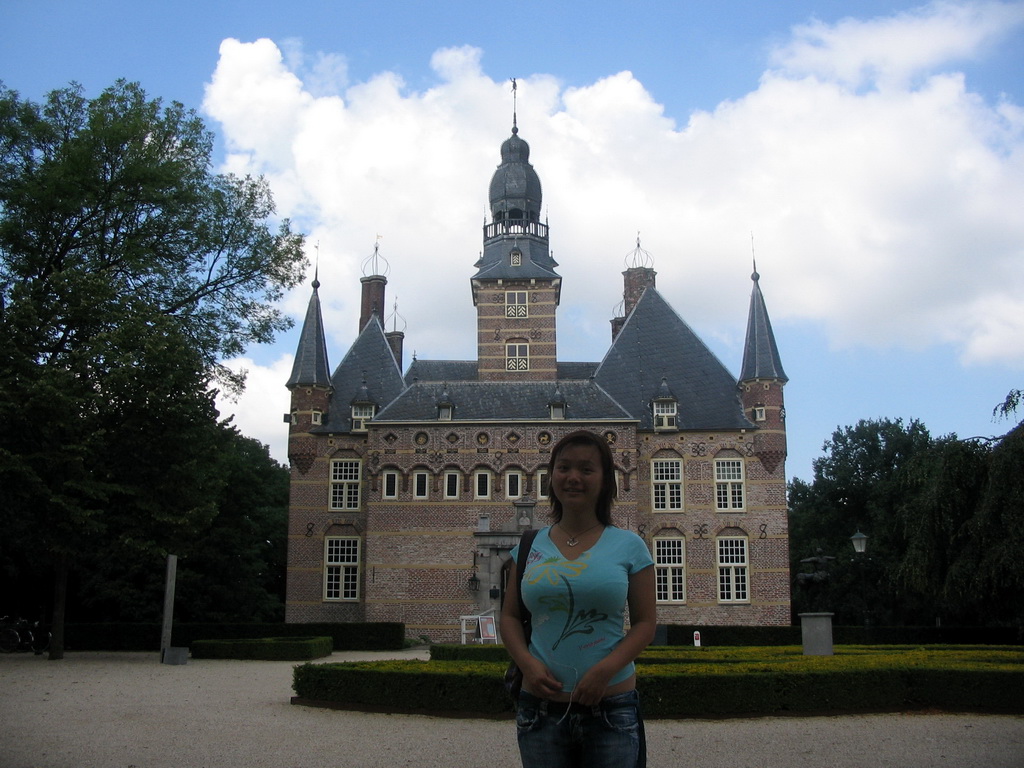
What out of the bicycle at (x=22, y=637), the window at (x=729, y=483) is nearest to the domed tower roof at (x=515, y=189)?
the window at (x=729, y=483)

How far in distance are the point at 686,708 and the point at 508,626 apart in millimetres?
8606

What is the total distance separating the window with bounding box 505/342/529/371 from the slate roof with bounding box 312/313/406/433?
449 cm

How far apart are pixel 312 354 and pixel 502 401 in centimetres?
782

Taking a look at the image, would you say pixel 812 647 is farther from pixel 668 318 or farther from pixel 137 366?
pixel 668 318

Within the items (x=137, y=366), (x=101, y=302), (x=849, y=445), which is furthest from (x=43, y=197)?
(x=849, y=445)

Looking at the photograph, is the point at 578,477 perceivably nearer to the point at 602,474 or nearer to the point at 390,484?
the point at 602,474

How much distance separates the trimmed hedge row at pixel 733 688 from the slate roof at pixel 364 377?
Result: 963 inches

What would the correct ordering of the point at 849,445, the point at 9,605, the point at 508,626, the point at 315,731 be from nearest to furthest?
the point at 508,626 < the point at 315,731 < the point at 9,605 < the point at 849,445

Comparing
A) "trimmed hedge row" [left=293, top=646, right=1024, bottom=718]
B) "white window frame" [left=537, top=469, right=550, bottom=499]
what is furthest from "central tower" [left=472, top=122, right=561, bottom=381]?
"trimmed hedge row" [left=293, top=646, right=1024, bottom=718]

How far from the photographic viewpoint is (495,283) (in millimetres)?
39094

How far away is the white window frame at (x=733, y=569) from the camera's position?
112 ft

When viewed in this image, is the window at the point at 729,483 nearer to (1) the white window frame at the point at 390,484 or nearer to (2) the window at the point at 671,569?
(2) the window at the point at 671,569

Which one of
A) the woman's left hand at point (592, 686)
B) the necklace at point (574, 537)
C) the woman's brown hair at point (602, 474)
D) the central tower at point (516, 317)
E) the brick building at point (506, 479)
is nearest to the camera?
the woman's left hand at point (592, 686)

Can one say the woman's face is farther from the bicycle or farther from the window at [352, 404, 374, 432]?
the window at [352, 404, 374, 432]
